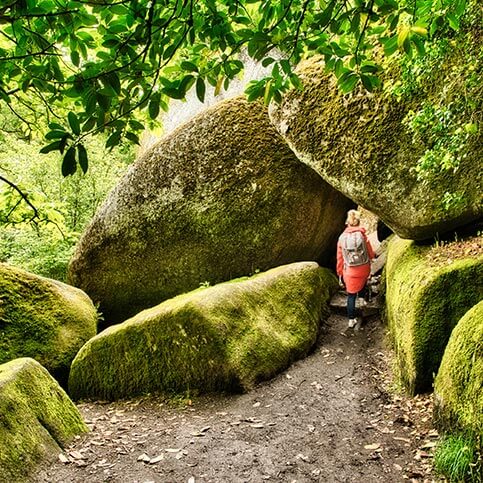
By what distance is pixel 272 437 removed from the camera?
495 cm

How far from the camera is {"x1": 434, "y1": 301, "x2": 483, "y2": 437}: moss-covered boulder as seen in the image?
351 cm

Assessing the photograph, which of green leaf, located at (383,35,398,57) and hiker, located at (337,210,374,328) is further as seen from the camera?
hiker, located at (337,210,374,328)

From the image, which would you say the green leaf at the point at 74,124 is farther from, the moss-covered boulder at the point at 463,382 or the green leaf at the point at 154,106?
the moss-covered boulder at the point at 463,382

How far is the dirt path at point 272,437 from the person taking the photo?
4.22m

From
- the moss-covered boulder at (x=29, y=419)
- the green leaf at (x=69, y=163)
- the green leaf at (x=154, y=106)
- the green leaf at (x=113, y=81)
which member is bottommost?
the moss-covered boulder at (x=29, y=419)

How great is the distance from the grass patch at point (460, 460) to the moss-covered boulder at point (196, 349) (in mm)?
3051

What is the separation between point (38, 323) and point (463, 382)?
6.89m

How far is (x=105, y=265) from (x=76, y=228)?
3.42m

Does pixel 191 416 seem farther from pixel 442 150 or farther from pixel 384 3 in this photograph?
pixel 384 3

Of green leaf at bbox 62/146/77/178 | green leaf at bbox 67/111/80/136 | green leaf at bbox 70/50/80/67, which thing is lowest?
green leaf at bbox 62/146/77/178

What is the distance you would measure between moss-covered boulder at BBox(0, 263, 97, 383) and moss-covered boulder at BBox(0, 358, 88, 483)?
2.64 meters

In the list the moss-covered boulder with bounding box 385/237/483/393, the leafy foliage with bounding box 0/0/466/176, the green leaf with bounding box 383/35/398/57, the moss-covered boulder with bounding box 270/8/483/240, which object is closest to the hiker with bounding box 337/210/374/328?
the moss-covered boulder with bounding box 270/8/483/240

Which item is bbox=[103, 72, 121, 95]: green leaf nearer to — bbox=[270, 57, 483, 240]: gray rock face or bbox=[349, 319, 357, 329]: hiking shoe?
bbox=[270, 57, 483, 240]: gray rock face

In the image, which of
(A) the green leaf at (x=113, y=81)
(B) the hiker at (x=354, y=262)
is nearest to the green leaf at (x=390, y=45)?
(A) the green leaf at (x=113, y=81)
